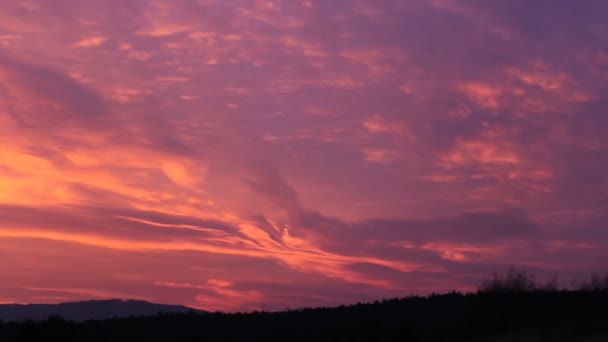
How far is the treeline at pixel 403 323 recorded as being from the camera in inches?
1033

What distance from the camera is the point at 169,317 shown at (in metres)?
38.0

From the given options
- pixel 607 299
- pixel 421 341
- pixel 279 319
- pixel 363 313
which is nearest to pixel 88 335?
pixel 279 319

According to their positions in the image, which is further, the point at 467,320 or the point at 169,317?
the point at 169,317

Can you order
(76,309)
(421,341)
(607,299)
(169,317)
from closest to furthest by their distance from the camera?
(421,341) < (607,299) < (169,317) < (76,309)

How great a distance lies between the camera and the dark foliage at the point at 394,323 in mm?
26203

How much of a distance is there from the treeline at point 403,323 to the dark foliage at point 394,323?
0.03 m

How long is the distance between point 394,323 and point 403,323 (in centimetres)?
102

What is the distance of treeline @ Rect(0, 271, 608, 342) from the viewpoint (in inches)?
1033

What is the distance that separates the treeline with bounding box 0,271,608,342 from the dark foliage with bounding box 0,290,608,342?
3cm

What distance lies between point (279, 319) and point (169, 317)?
595 cm

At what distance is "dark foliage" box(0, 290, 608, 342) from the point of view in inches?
1032

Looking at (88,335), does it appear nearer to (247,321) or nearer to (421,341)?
(247,321)

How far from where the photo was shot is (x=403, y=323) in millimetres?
27578

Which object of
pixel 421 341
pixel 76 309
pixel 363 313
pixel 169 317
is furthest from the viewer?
pixel 76 309
